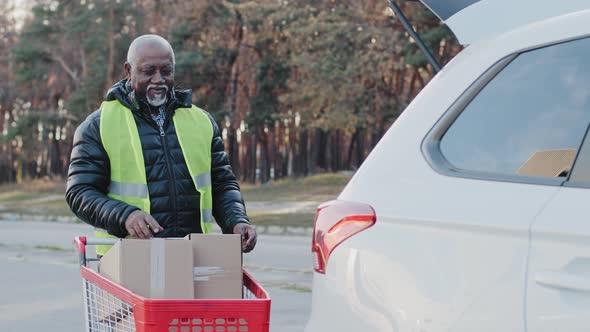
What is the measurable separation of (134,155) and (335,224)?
4.35 ft

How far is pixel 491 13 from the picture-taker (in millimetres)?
3480

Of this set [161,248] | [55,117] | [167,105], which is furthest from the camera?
[55,117]

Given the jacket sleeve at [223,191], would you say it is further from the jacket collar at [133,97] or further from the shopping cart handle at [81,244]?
the shopping cart handle at [81,244]

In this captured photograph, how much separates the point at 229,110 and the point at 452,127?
152 feet

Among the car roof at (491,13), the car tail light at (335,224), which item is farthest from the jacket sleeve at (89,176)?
the car roof at (491,13)

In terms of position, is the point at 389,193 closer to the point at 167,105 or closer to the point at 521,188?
the point at 521,188

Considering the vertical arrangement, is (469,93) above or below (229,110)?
above

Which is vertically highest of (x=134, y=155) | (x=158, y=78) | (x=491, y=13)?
(x=491, y=13)

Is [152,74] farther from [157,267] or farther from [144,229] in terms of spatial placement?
[157,267]

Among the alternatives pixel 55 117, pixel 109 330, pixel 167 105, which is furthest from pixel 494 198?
pixel 55 117

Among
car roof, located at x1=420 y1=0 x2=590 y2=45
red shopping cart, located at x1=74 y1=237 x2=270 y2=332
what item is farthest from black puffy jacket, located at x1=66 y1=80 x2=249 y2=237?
car roof, located at x1=420 y1=0 x2=590 y2=45

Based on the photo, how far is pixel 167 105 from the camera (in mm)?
4555

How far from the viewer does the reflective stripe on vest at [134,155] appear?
4449 mm

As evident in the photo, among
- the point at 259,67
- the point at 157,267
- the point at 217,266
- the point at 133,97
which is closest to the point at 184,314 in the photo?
the point at 157,267
